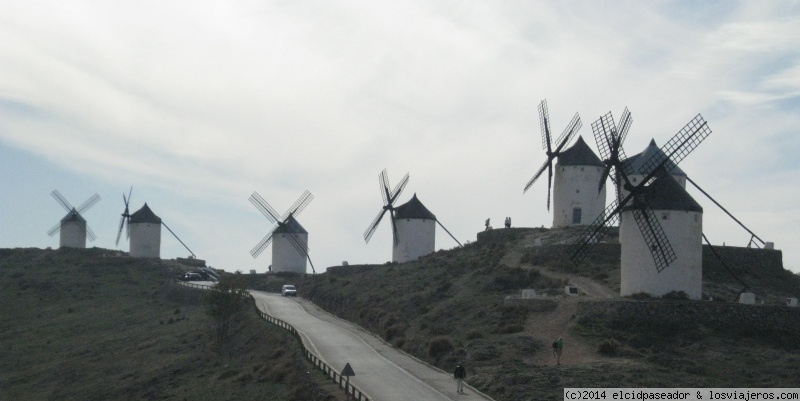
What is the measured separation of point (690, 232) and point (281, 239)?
169ft

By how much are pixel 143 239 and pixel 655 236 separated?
67503 mm

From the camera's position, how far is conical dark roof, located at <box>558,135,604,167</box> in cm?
6981

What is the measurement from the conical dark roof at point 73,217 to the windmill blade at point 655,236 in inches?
3190

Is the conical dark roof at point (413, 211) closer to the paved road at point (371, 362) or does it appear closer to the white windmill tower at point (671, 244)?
the paved road at point (371, 362)

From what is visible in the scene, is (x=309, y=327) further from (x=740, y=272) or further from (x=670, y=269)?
(x=740, y=272)

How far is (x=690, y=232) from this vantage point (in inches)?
1885

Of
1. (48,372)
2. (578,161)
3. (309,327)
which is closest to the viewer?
(309,327)

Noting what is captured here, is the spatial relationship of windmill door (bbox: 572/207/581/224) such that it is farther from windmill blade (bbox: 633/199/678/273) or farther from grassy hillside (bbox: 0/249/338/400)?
grassy hillside (bbox: 0/249/338/400)

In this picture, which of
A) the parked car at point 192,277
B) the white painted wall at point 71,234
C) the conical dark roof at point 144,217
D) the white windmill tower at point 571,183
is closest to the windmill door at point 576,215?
the white windmill tower at point 571,183

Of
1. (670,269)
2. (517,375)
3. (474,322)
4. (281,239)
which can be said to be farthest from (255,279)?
(517,375)

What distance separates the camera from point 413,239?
8256 centimetres

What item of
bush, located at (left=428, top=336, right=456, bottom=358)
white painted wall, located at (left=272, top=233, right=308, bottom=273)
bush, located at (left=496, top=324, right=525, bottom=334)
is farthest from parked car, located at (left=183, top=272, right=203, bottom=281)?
bush, located at (left=428, top=336, right=456, bottom=358)

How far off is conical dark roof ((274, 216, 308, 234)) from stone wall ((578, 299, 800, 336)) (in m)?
50.1

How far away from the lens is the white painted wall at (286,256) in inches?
3656
